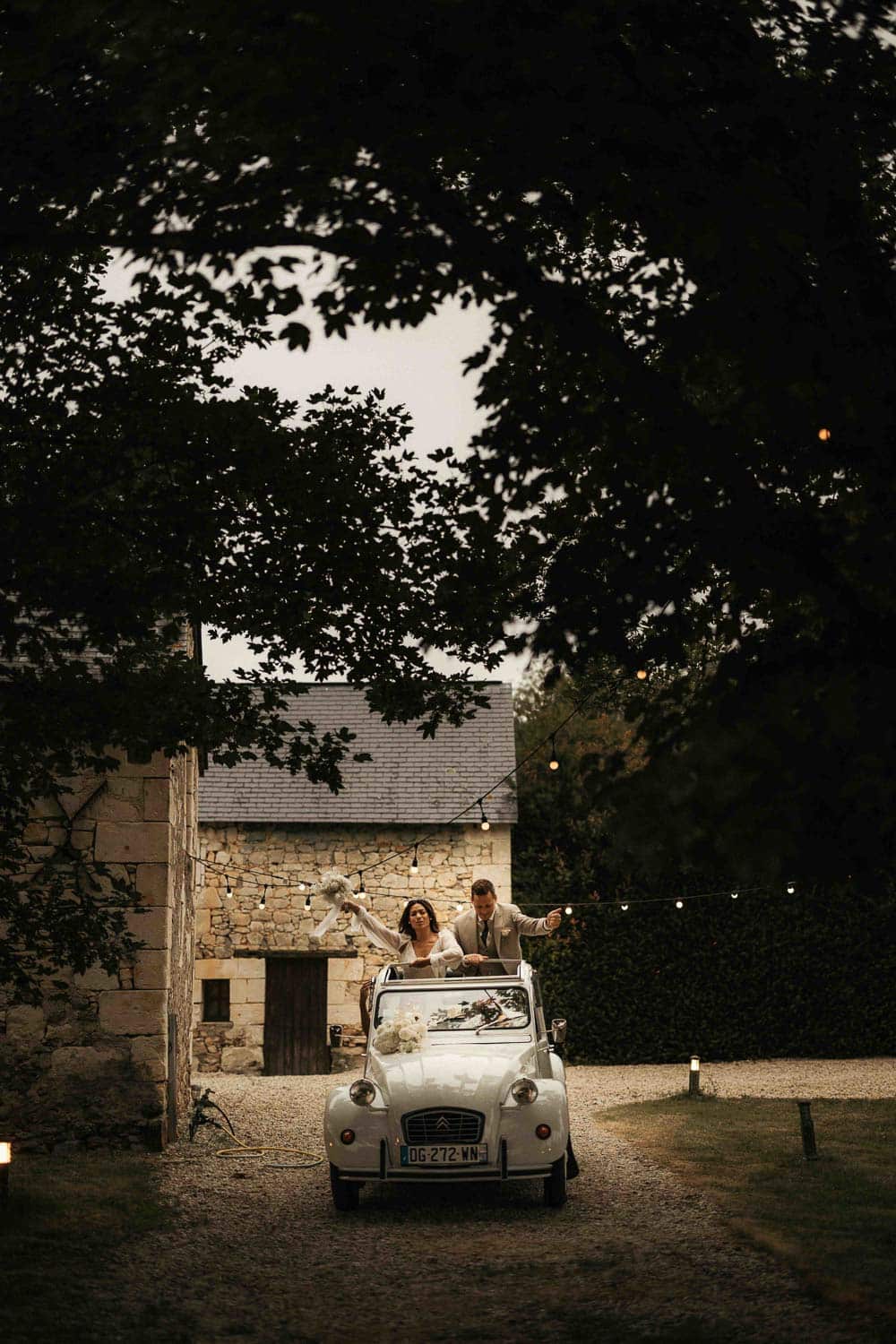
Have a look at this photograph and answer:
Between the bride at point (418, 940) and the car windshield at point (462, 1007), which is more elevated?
the bride at point (418, 940)

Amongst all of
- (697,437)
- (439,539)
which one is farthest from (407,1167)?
(697,437)

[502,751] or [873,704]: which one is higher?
[502,751]

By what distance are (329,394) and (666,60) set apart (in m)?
4.25

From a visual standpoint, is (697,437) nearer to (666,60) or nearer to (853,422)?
(853,422)

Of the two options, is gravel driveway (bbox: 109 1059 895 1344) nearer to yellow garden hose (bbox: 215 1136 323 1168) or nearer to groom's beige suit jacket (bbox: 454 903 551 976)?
yellow garden hose (bbox: 215 1136 323 1168)

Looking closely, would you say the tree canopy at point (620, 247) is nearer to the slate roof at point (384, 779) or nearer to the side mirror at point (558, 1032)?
the side mirror at point (558, 1032)

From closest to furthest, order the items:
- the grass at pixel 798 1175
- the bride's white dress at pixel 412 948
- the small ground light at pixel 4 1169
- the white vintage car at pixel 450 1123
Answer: the grass at pixel 798 1175
the small ground light at pixel 4 1169
the white vintage car at pixel 450 1123
the bride's white dress at pixel 412 948

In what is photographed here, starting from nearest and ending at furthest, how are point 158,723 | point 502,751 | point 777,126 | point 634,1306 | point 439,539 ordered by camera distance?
point 777,126 → point 634,1306 → point 158,723 → point 439,539 → point 502,751

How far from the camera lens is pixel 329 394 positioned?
883 centimetres

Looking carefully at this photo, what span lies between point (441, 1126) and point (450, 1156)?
7.1 inches

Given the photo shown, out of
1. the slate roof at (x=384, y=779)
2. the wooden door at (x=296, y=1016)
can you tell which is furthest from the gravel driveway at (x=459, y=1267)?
the slate roof at (x=384, y=779)

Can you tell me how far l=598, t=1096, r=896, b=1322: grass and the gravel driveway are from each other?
0.76 ft

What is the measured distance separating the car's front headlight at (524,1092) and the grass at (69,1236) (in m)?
2.31

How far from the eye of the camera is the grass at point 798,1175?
20.9 feet
